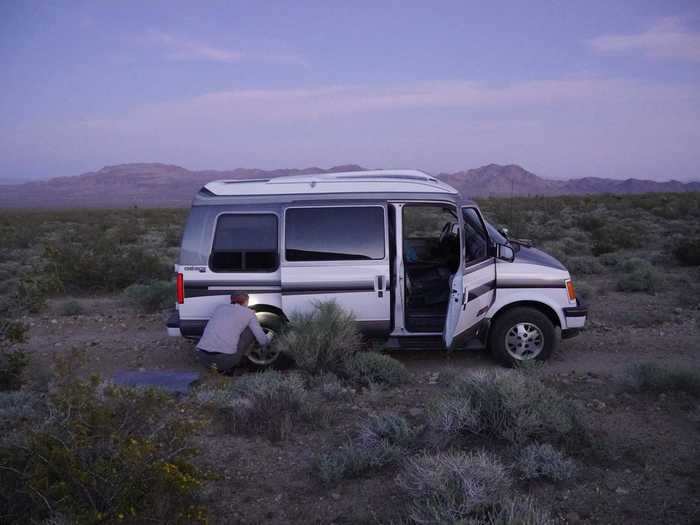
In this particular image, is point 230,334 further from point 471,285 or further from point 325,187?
point 471,285

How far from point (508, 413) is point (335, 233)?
3.05m

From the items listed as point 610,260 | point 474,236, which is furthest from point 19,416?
point 610,260

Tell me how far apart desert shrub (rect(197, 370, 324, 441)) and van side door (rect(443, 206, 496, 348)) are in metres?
1.75

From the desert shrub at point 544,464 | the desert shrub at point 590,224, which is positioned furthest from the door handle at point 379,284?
the desert shrub at point 590,224

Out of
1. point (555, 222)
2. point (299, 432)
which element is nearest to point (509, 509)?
point (299, 432)

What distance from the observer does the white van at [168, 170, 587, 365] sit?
6996 millimetres

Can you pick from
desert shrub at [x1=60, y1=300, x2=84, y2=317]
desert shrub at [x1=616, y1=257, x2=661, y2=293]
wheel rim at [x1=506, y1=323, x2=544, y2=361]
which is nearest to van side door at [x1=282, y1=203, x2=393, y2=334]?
wheel rim at [x1=506, y1=323, x2=544, y2=361]

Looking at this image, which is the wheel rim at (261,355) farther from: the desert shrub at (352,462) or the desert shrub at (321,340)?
the desert shrub at (352,462)

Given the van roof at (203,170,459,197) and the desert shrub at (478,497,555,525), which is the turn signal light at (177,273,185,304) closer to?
the van roof at (203,170,459,197)

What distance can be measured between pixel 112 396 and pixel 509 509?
2577mm

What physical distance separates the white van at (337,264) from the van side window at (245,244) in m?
0.01

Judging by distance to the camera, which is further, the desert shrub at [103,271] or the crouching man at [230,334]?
the desert shrub at [103,271]

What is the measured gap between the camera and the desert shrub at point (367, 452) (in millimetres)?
4418

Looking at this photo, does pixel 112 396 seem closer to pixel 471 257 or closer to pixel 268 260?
pixel 268 260
